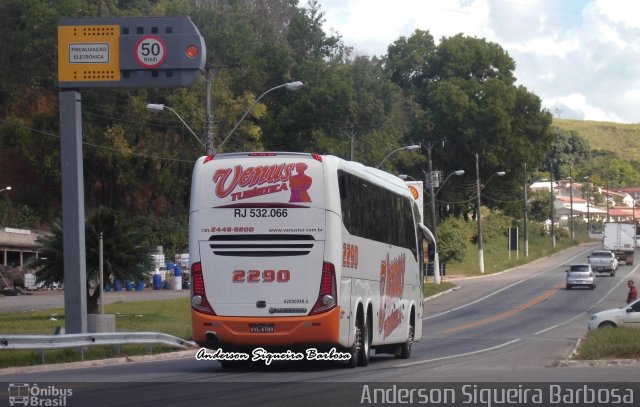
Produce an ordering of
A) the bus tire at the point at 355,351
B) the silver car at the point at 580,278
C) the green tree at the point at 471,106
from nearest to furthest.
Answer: the bus tire at the point at 355,351 < the silver car at the point at 580,278 < the green tree at the point at 471,106

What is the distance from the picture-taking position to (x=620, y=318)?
3594 centimetres

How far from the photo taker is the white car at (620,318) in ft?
117

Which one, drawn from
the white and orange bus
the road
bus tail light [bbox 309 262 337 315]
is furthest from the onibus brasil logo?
bus tail light [bbox 309 262 337 315]

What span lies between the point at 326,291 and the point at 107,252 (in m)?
17.6

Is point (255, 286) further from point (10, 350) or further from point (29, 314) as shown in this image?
point (29, 314)

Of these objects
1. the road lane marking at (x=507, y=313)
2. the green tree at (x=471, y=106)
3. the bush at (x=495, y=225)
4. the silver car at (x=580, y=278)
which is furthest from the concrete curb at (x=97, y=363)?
the bush at (x=495, y=225)

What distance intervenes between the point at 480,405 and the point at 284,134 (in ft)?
228

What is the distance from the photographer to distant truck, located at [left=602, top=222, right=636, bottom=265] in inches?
3588

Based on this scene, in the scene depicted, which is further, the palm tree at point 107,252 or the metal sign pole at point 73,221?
the palm tree at point 107,252

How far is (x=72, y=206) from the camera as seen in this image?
90.0 ft

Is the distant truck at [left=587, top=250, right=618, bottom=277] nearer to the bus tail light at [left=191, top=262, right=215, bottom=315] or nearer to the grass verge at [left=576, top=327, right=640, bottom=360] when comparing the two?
the grass verge at [left=576, top=327, right=640, bottom=360]

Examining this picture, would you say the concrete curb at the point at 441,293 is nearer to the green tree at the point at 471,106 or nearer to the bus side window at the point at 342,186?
the green tree at the point at 471,106

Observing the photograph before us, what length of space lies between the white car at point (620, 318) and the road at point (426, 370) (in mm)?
Answer: 1143

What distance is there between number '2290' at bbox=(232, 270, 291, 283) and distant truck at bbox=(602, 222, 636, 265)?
250ft
